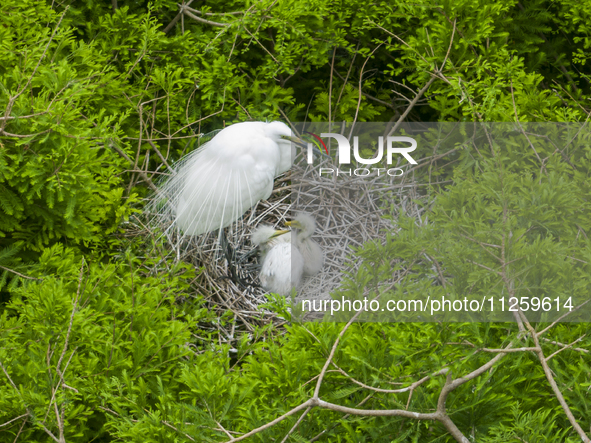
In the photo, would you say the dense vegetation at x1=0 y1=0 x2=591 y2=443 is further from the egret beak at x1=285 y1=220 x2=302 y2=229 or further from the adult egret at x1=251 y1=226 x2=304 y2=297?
the egret beak at x1=285 y1=220 x2=302 y2=229

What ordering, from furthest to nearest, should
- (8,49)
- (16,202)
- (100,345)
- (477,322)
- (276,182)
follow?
1. (276,182)
2. (8,49)
3. (16,202)
4. (100,345)
5. (477,322)

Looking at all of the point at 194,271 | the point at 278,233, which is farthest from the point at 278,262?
the point at 194,271

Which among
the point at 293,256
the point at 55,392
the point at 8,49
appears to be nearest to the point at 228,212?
the point at 293,256

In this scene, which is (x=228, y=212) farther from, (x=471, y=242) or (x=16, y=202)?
(x=471, y=242)

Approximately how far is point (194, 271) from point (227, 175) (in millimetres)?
329

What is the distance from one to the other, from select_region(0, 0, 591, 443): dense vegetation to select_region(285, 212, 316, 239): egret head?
35cm

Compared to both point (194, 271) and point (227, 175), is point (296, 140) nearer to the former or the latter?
point (227, 175)

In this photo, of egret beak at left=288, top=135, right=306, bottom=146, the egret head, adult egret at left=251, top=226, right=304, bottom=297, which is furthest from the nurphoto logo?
adult egret at left=251, top=226, right=304, bottom=297

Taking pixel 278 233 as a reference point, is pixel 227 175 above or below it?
above

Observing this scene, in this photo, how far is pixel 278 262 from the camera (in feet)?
6.07

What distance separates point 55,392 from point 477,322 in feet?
2.33

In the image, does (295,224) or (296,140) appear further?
(295,224)

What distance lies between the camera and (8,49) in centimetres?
143

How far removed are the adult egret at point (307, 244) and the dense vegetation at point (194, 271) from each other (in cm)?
36
